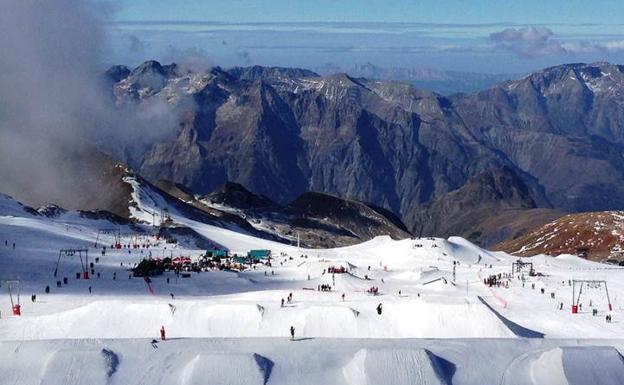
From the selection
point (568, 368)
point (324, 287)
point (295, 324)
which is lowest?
point (568, 368)

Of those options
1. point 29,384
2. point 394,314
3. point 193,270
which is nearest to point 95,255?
point 193,270

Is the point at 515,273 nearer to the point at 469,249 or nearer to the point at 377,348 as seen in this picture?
the point at 469,249

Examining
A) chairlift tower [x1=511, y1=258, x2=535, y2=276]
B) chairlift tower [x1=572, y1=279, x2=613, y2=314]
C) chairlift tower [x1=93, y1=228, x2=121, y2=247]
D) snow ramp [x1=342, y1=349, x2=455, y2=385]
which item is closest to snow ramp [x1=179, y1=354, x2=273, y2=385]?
snow ramp [x1=342, y1=349, x2=455, y2=385]

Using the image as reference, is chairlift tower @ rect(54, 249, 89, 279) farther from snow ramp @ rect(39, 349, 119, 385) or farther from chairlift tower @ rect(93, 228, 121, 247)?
snow ramp @ rect(39, 349, 119, 385)

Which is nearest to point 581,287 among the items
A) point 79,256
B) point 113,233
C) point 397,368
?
point 397,368

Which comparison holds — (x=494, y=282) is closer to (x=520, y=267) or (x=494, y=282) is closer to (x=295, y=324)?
(x=520, y=267)

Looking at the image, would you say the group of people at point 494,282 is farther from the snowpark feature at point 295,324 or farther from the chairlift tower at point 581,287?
the chairlift tower at point 581,287

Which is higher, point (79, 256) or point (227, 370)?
point (79, 256)
